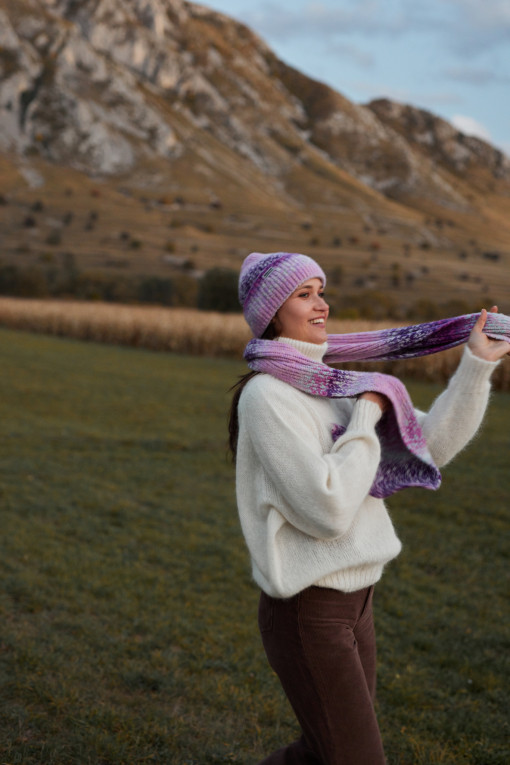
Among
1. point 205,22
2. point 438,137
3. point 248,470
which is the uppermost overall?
point 205,22

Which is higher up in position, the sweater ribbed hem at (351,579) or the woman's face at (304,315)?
the woman's face at (304,315)

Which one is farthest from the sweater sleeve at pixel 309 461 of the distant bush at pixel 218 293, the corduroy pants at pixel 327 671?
the distant bush at pixel 218 293

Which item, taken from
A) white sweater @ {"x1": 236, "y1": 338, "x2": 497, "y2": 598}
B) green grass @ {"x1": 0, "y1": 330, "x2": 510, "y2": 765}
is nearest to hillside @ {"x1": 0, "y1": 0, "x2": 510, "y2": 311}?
green grass @ {"x1": 0, "y1": 330, "x2": 510, "y2": 765}

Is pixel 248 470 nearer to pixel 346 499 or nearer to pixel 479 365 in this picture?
pixel 346 499

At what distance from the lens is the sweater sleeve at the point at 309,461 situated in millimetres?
2092

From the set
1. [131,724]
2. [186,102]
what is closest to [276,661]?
[131,724]

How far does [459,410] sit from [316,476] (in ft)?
1.89

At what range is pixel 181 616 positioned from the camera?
5332 millimetres

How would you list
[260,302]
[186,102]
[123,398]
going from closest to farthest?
[260,302]
[123,398]
[186,102]

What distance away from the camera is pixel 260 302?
244cm

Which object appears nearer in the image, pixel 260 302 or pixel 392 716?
pixel 260 302

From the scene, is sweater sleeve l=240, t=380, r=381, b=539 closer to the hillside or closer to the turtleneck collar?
the turtleneck collar

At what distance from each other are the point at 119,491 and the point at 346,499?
6.91 m

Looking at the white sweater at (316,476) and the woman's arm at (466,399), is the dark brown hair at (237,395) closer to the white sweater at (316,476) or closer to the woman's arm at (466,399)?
the white sweater at (316,476)
